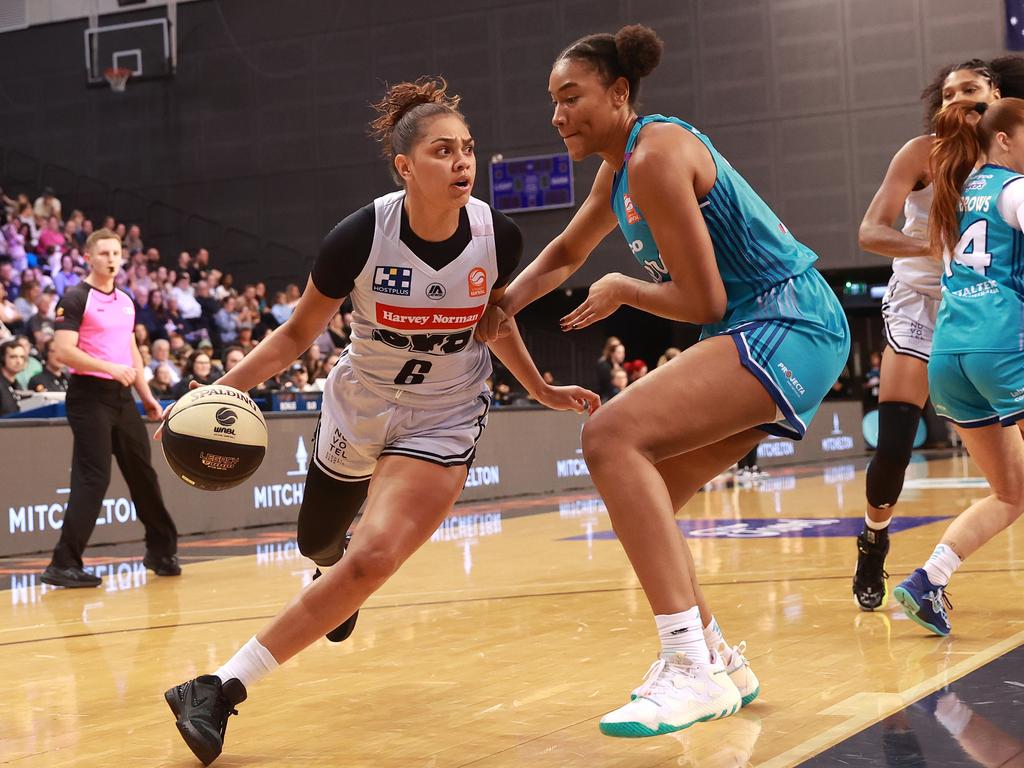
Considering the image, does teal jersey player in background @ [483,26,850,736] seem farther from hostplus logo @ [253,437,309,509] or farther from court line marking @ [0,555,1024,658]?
hostplus logo @ [253,437,309,509]

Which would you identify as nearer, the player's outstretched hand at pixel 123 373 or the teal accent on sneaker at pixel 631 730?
the teal accent on sneaker at pixel 631 730

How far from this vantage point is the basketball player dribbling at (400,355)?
318 centimetres

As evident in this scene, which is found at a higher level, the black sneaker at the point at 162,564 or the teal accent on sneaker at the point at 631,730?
the teal accent on sneaker at the point at 631,730

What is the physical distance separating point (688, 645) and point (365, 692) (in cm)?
127

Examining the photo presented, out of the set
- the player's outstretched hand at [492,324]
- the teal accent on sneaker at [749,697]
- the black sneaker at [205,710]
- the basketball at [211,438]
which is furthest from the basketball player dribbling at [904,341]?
the black sneaker at [205,710]

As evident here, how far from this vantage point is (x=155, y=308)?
16.7 metres

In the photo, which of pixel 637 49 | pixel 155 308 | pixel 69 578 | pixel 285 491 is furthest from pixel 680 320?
pixel 155 308

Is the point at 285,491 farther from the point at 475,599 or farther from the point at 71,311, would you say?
the point at 475,599

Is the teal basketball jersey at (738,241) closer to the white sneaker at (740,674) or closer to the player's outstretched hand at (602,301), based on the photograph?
the player's outstretched hand at (602,301)

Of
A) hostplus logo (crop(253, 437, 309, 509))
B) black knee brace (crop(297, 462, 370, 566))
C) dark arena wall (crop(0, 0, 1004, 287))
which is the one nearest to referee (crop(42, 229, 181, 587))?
black knee brace (crop(297, 462, 370, 566))

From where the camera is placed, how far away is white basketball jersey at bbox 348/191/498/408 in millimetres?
3449

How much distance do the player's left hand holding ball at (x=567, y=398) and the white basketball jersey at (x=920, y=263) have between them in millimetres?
1894

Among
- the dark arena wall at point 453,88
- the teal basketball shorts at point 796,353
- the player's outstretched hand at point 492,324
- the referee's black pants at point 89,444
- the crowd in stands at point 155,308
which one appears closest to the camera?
the teal basketball shorts at point 796,353

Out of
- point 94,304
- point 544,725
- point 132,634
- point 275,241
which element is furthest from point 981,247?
point 275,241
